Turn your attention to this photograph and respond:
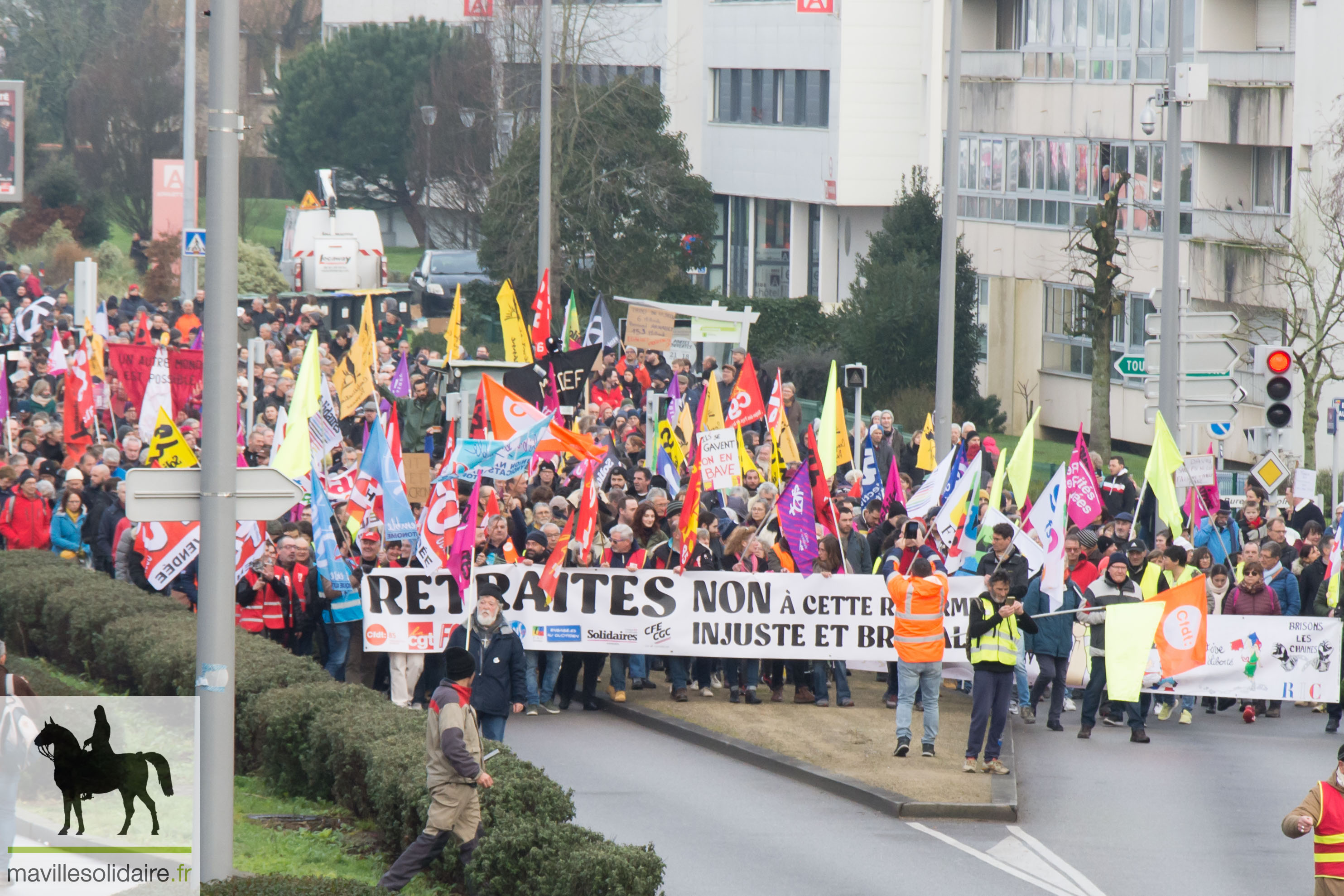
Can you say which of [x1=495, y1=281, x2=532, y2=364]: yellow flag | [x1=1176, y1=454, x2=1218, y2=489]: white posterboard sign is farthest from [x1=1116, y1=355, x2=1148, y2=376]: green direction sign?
[x1=495, y1=281, x2=532, y2=364]: yellow flag

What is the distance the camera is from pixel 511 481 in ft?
66.4

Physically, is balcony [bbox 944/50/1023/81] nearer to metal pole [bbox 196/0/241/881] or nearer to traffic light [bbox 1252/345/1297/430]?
traffic light [bbox 1252/345/1297/430]

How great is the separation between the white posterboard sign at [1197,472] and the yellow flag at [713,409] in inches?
227

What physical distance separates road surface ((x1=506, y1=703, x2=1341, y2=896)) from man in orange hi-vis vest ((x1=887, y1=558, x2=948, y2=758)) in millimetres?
727

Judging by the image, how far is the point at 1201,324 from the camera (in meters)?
20.8

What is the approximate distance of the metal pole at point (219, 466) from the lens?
945 centimetres

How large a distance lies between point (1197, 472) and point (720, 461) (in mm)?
5181

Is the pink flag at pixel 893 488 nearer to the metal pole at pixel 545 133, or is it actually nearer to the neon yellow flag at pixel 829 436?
the neon yellow flag at pixel 829 436

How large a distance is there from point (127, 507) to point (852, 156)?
44.7 meters

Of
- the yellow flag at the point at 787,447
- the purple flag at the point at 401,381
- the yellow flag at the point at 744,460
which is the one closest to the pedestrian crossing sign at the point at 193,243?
the purple flag at the point at 401,381

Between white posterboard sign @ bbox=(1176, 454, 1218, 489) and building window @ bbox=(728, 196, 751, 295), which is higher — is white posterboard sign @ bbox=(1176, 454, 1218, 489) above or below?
below

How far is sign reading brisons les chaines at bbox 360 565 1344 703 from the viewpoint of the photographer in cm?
1725

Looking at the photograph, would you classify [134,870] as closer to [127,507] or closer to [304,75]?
[127,507]

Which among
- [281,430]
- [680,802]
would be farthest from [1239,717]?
[281,430]
